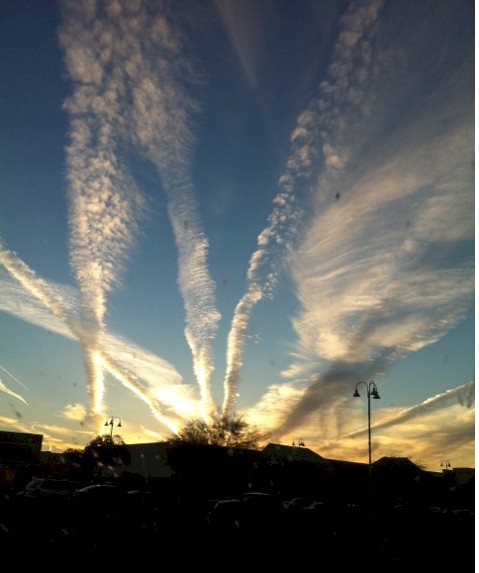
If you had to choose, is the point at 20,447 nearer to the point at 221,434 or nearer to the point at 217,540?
the point at 221,434

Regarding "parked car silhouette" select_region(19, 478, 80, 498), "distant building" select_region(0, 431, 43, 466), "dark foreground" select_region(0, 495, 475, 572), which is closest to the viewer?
"dark foreground" select_region(0, 495, 475, 572)

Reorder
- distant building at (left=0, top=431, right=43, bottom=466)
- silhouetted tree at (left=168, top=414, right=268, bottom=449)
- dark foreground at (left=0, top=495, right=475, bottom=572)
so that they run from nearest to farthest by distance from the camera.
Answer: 1. dark foreground at (left=0, top=495, right=475, bottom=572)
2. silhouetted tree at (left=168, top=414, right=268, bottom=449)
3. distant building at (left=0, top=431, right=43, bottom=466)

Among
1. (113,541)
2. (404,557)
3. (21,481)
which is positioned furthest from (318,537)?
(21,481)

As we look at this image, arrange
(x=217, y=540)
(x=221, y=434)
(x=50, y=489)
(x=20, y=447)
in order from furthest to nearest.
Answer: (x=20, y=447)
(x=221, y=434)
(x=50, y=489)
(x=217, y=540)

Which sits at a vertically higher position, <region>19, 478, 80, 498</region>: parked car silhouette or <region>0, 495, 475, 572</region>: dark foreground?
<region>19, 478, 80, 498</region>: parked car silhouette

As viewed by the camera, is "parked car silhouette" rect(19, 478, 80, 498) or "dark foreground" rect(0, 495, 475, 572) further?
"parked car silhouette" rect(19, 478, 80, 498)

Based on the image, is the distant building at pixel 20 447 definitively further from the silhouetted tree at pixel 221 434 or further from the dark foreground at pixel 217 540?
the dark foreground at pixel 217 540

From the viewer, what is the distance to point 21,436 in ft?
379

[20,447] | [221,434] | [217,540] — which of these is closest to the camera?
[217,540]

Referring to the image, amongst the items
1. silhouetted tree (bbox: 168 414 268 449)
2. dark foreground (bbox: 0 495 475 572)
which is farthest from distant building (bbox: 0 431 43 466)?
dark foreground (bbox: 0 495 475 572)

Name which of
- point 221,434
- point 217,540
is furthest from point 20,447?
point 217,540

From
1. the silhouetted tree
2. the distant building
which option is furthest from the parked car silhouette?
the distant building

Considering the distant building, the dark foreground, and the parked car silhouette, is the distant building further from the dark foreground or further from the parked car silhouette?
the dark foreground

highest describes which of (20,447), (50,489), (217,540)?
(20,447)
